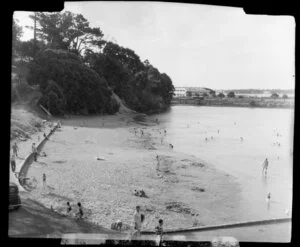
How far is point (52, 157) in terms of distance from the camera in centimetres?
553

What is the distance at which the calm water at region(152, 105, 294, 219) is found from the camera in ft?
14.4

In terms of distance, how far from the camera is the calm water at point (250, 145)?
4379mm

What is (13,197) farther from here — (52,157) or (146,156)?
(146,156)

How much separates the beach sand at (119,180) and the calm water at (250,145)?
13.0 inches

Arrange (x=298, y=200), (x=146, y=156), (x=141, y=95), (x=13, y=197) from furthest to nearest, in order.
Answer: (x=146, y=156), (x=141, y=95), (x=13, y=197), (x=298, y=200)

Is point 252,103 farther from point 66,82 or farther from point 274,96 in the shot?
point 66,82

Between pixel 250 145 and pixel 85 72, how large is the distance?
12.4 ft

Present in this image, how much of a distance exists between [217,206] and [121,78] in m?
Answer: 2.90

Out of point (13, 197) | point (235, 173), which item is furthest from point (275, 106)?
point (13, 197)

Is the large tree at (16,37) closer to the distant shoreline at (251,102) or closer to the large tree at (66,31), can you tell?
the large tree at (66,31)

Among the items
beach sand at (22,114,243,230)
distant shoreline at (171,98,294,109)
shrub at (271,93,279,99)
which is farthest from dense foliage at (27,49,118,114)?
shrub at (271,93,279,99)

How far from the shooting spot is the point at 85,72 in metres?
5.58

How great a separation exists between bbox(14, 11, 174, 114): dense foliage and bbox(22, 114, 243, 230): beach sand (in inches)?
14.7

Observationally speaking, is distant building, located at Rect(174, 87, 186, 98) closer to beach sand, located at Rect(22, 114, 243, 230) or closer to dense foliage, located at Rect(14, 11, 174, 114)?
dense foliage, located at Rect(14, 11, 174, 114)
